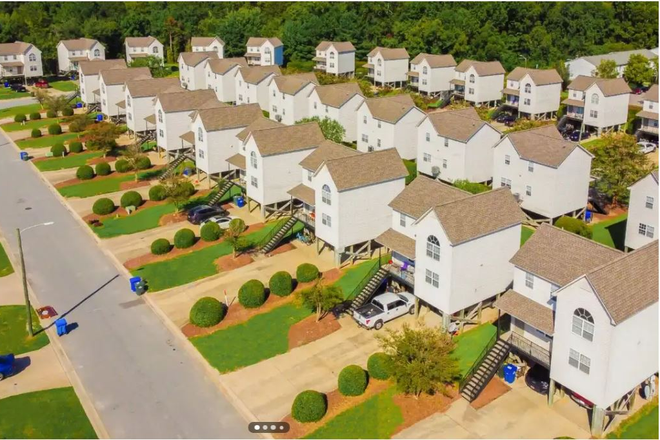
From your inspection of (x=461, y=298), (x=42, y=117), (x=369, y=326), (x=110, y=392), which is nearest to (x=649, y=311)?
(x=461, y=298)

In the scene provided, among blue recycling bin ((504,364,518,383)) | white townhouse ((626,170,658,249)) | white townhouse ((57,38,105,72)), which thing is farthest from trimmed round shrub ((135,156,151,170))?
white townhouse ((57,38,105,72))

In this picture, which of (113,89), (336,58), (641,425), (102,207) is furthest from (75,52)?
(641,425)

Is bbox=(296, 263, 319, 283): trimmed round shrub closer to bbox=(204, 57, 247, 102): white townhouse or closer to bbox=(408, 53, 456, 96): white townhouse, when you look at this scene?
bbox=(204, 57, 247, 102): white townhouse

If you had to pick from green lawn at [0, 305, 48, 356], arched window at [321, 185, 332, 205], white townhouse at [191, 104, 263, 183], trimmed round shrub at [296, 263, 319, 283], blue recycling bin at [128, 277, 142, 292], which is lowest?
green lawn at [0, 305, 48, 356]

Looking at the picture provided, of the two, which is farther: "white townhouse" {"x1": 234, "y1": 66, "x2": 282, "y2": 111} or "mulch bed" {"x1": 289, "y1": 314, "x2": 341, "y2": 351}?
"white townhouse" {"x1": 234, "y1": 66, "x2": 282, "y2": 111}

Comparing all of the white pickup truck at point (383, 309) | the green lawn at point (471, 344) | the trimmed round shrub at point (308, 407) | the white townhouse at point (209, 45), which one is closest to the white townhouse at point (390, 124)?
the white pickup truck at point (383, 309)

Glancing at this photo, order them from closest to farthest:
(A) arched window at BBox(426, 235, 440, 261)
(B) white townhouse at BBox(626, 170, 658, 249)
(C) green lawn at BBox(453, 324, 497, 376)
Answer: (C) green lawn at BBox(453, 324, 497, 376)
(A) arched window at BBox(426, 235, 440, 261)
(B) white townhouse at BBox(626, 170, 658, 249)

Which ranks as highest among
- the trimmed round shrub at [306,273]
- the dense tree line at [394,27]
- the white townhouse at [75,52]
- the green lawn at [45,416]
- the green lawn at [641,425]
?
the dense tree line at [394,27]

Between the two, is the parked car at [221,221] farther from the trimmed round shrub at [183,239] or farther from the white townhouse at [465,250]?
the white townhouse at [465,250]
